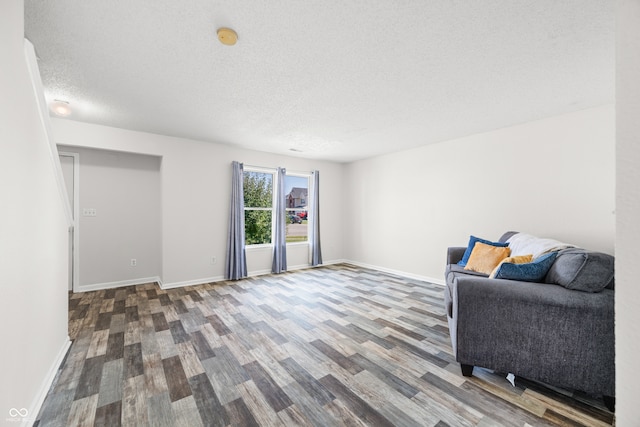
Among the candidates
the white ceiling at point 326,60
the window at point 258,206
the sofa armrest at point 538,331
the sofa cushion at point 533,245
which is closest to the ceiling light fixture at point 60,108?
the white ceiling at point 326,60

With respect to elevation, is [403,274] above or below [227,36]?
below

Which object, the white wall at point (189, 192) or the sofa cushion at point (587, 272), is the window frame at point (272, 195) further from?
the sofa cushion at point (587, 272)

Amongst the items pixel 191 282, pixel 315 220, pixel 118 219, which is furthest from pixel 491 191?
pixel 118 219

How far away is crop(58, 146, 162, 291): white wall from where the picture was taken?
3936mm

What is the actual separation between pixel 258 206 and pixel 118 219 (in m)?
2.37

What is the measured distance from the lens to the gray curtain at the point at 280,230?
512cm

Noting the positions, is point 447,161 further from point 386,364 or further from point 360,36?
point 386,364

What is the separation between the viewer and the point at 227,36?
1.77 meters

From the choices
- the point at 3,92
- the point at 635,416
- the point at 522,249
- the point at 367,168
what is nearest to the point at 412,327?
the point at 522,249

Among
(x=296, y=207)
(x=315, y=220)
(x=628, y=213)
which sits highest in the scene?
(x=296, y=207)

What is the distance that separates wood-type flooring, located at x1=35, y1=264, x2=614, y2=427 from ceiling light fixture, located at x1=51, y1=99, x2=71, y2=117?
2496 millimetres

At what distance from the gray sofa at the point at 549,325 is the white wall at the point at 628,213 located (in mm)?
631

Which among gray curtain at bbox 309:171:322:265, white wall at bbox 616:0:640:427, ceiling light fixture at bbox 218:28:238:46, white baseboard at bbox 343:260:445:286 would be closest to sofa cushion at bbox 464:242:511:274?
white baseboard at bbox 343:260:445:286

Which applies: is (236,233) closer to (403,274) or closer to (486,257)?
(403,274)
